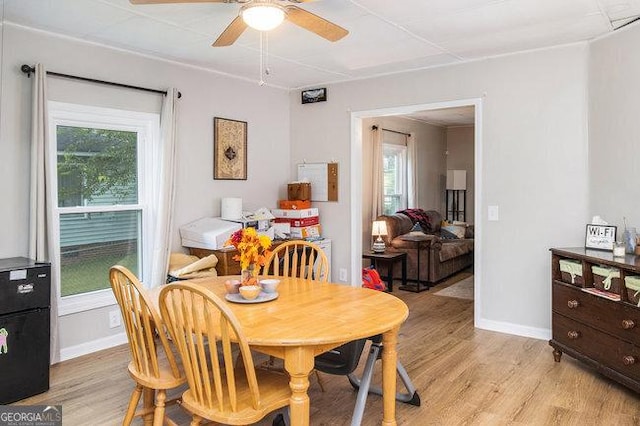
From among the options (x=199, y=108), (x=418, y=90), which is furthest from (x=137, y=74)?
(x=418, y=90)

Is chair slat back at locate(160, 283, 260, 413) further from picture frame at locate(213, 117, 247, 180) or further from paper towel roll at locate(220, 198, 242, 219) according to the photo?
picture frame at locate(213, 117, 247, 180)

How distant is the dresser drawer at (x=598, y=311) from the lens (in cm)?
287

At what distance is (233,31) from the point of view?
8.93 ft

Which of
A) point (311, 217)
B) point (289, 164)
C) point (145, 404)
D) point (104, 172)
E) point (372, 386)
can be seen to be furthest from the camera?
point (289, 164)

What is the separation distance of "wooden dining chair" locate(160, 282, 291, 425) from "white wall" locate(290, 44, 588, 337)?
279 centimetres

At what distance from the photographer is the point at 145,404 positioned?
7.89 feet

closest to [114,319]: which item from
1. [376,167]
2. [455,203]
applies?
[376,167]

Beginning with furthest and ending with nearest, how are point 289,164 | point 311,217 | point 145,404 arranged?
point 289,164 → point 311,217 → point 145,404

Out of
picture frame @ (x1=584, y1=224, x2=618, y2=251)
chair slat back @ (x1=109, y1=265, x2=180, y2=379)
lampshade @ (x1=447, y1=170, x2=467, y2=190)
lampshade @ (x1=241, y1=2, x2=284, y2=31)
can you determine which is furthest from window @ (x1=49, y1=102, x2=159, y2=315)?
lampshade @ (x1=447, y1=170, x2=467, y2=190)

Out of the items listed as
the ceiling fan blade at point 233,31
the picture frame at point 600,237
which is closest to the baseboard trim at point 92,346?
the ceiling fan blade at point 233,31

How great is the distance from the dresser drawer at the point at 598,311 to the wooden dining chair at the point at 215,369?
2.12 meters

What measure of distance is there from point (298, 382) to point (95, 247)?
8.78ft

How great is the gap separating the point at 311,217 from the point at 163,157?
67.8 inches

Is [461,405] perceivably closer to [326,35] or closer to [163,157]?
[326,35]
